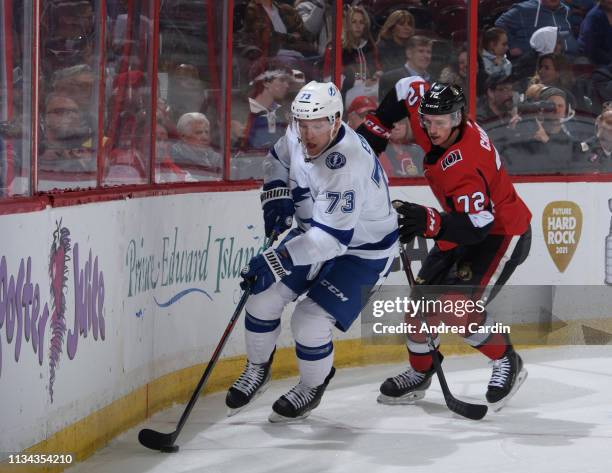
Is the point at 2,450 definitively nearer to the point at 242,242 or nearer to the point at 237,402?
the point at 237,402

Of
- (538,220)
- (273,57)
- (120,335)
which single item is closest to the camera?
(120,335)

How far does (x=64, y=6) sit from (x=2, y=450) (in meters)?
1.38

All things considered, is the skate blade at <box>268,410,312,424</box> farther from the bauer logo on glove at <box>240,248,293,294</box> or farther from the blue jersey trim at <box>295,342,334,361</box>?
the bauer logo on glove at <box>240,248,293,294</box>

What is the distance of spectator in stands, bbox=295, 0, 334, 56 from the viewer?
20.8 ft

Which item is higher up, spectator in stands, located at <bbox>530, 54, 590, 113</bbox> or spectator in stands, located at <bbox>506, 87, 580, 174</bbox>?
spectator in stands, located at <bbox>530, 54, 590, 113</bbox>

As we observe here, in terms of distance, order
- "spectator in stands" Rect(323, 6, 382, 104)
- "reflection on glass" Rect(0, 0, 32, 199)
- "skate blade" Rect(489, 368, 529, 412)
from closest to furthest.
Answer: "reflection on glass" Rect(0, 0, 32, 199)
"skate blade" Rect(489, 368, 529, 412)
"spectator in stands" Rect(323, 6, 382, 104)

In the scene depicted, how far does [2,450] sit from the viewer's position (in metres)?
3.54

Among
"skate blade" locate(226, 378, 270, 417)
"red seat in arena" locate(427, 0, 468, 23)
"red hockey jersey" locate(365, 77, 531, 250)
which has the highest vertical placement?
"red seat in arena" locate(427, 0, 468, 23)

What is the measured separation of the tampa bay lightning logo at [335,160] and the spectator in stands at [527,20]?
2617 millimetres

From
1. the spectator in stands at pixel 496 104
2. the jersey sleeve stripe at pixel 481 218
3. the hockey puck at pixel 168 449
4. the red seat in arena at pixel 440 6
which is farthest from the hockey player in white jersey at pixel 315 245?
the spectator in stands at pixel 496 104

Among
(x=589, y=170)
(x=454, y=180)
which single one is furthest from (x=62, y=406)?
(x=589, y=170)

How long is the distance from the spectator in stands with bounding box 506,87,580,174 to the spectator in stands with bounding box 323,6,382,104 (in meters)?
0.84

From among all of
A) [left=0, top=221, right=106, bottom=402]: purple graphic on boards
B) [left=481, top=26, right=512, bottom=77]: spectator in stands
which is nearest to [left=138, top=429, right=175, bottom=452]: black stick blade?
[left=0, top=221, right=106, bottom=402]: purple graphic on boards

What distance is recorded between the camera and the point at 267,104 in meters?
6.26
